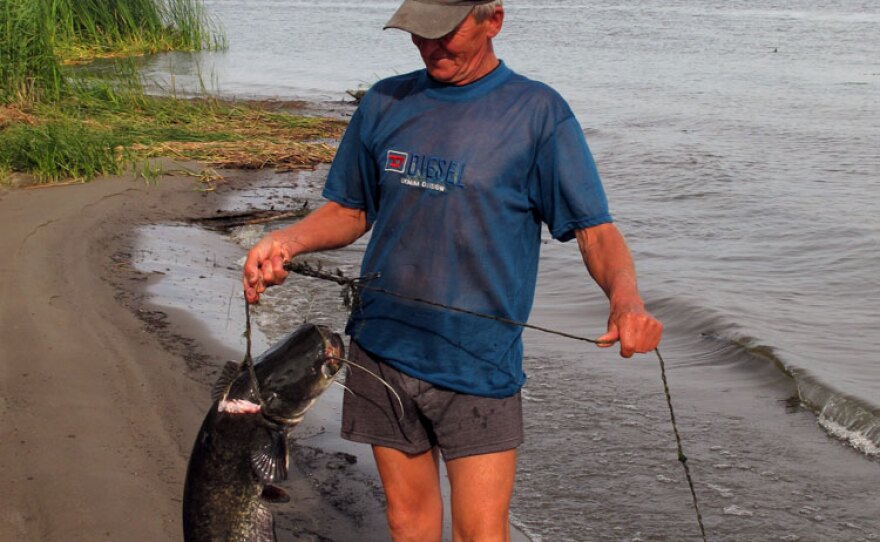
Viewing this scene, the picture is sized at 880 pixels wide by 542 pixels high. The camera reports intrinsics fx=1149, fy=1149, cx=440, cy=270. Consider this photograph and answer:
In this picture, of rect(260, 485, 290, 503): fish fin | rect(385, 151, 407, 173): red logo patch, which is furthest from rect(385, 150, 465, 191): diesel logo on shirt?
rect(260, 485, 290, 503): fish fin

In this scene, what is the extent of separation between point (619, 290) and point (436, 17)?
848 millimetres

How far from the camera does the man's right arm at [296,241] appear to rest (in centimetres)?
306

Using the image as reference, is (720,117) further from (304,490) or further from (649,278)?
(304,490)

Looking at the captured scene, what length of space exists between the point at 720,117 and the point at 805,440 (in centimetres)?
1168

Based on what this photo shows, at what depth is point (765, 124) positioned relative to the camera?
1617 cm

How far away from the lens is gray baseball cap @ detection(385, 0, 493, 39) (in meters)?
2.96

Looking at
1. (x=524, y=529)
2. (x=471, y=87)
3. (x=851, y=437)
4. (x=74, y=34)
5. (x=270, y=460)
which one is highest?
(x=471, y=87)

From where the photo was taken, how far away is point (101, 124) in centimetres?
1298

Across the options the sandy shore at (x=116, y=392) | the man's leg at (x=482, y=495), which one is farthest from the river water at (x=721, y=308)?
the man's leg at (x=482, y=495)

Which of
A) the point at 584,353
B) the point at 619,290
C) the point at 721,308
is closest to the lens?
the point at 619,290

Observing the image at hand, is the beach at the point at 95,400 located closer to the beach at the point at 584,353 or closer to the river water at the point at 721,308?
the beach at the point at 584,353

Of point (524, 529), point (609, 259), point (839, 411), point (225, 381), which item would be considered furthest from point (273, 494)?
point (839, 411)

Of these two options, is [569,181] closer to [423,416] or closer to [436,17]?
[436,17]

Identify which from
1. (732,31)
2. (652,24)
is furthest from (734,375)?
(652,24)
